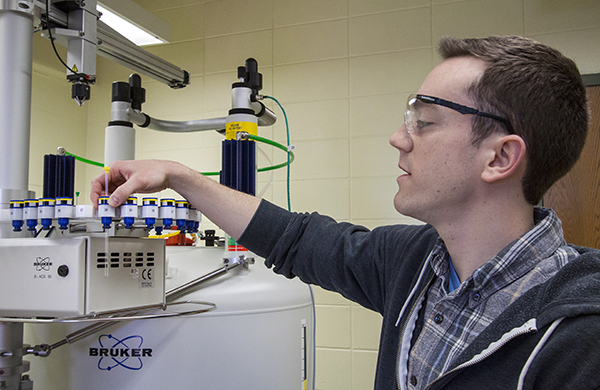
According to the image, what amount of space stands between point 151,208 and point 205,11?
221cm

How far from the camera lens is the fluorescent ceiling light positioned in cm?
203

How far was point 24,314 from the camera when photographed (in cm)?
91

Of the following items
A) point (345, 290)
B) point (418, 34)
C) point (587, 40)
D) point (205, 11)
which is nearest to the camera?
point (345, 290)

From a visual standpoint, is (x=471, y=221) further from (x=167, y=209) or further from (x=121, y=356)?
(x=121, y=356)

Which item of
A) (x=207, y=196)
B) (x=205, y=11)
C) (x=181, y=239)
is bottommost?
(x=181, y=239)

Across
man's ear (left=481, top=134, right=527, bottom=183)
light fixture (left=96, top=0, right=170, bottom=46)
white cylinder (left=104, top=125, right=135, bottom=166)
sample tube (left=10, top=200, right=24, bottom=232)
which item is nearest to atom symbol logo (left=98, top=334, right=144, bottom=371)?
sample tube (left=10, top=200, right=24, bottom=232)

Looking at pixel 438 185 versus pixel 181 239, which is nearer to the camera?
pixel 438 185

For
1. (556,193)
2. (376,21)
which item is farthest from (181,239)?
(556,193)

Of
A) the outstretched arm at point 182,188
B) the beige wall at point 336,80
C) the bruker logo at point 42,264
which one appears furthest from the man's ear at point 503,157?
the beige wall at point 336,80

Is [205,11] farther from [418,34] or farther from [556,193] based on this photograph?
[556,193]

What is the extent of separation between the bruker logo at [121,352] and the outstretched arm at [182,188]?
431 mm

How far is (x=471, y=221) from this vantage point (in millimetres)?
849

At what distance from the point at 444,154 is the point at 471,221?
132 mm

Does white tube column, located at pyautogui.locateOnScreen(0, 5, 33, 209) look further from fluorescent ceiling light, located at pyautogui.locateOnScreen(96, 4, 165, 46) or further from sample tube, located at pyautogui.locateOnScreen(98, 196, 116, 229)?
fluorescent ceiling light, located at pyautogui.locateOnScreen(96, 4, 165, 46)
